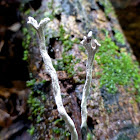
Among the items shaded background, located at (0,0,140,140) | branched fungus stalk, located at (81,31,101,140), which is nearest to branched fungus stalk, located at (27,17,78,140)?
branched fungus stalk, located at (81,31,101,140)

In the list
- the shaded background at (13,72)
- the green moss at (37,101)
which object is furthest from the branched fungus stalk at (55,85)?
the shaded background at (13,72)

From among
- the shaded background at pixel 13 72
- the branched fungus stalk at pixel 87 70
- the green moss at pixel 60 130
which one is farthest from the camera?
the shaded background at pixel 13 72

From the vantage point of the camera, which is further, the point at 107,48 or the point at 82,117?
the point at 107,48

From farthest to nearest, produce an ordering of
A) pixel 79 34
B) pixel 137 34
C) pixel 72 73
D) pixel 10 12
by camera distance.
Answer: pixel 137 34 < pixel 10 12 < pixel 79 34 < pixel 72 73

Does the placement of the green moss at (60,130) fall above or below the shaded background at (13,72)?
below

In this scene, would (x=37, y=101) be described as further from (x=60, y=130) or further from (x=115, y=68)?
(x=115, y=68)

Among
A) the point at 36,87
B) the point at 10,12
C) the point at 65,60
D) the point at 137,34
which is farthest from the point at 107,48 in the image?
the point at 137,34

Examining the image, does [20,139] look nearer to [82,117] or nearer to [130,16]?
[82,117]

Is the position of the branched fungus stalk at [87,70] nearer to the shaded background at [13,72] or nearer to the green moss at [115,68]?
the green moss at [115,68]

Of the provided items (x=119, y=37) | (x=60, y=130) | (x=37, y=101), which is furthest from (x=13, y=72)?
(x=119, y=37)
